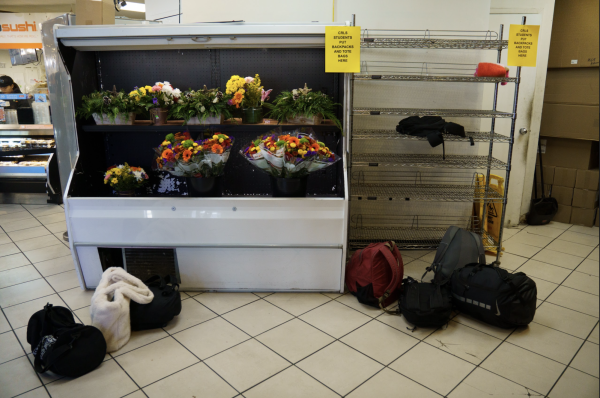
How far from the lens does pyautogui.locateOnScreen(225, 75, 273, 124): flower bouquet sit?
334 cm

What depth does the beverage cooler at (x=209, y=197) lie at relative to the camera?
128 inches

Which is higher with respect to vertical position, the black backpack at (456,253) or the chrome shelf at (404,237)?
the black backpack at (456,253)

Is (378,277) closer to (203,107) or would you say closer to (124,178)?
(203,107)

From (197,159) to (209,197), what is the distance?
30 cm

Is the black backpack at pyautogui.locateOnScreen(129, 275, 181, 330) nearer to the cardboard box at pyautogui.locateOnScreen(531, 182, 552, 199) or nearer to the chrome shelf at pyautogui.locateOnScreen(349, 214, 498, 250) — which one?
the chrome shelf at pyautogui.locateOnScreen(349, 214, 498, 250)

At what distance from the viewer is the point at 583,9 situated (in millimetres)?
4734

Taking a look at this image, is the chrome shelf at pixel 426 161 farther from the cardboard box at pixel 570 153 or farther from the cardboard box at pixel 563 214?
the cardboard box at pixel 563 214

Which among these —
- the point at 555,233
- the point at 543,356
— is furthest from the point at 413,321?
the point at 555,233

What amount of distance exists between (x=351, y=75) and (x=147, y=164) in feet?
6.16

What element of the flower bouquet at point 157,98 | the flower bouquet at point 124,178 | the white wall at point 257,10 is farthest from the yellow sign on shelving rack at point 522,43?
the flower bouquet at point 124,178

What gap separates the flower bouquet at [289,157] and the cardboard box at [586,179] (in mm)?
3430

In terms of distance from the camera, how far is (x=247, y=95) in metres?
3.37

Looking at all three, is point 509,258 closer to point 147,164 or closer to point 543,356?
point 543,356

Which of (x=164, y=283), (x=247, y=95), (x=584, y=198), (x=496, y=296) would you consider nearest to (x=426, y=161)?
(x=496, y=296)
